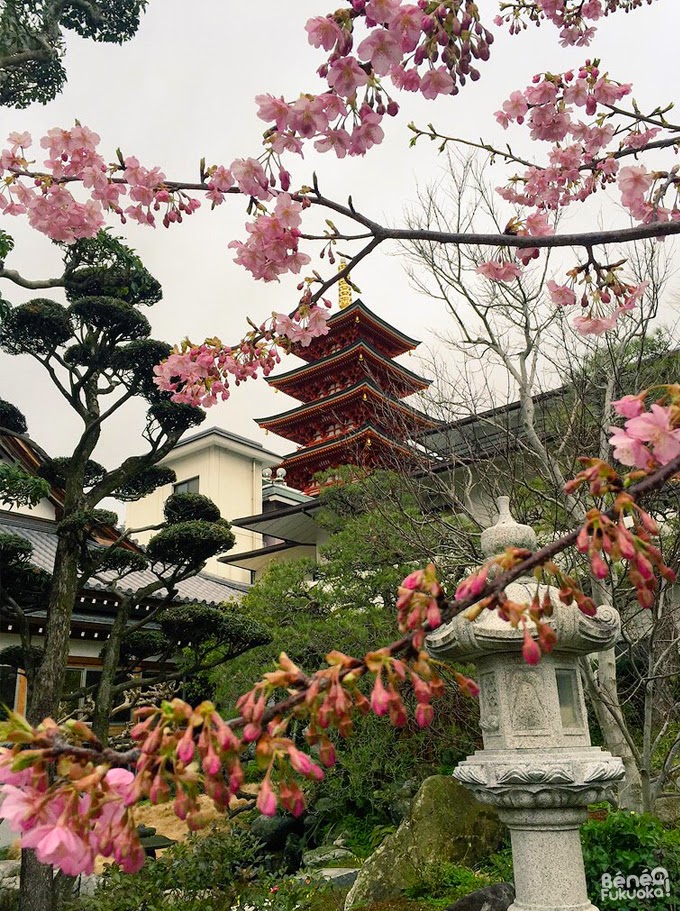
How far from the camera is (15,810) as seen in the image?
97cm

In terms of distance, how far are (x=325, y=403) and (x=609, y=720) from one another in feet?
44.8

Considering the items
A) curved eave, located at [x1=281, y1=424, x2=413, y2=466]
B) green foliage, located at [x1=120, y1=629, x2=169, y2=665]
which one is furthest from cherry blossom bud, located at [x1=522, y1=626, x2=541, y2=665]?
curved eave, located at [x1=281, y1=424, x2=413, y2=466]

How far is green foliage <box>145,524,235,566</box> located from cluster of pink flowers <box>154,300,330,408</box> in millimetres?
3598

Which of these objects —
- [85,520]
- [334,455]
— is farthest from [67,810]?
[334,455]

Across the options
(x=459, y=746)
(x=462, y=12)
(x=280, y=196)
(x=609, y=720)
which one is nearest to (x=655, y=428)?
(x=462, y=12)

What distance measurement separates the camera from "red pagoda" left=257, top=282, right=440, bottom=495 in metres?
17.4

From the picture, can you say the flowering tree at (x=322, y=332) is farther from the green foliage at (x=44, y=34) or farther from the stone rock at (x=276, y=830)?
the stone rock at (x=276, y=830)

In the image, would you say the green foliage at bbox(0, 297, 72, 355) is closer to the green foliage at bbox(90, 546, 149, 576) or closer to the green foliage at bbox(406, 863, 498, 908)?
the green foliage at bbox(90, 546, 149, 576)

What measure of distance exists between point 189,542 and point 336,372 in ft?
43.8

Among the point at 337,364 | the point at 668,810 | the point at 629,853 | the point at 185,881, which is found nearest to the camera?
the point at 629,853

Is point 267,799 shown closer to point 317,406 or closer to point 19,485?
point 19,485

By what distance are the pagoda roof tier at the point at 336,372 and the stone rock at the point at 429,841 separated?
11608 millimetres

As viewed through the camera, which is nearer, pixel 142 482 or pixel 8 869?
pixel 142 482

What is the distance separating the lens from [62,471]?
7.11m
